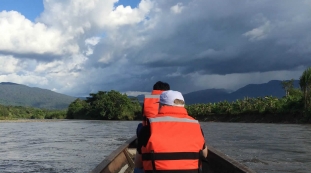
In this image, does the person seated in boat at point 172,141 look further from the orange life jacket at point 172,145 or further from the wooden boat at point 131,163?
the wooden boat at point 131,163

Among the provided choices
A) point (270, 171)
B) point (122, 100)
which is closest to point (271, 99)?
point (122, 100)

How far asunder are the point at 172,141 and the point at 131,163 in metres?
5.26

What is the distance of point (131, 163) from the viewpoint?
27.9 ft

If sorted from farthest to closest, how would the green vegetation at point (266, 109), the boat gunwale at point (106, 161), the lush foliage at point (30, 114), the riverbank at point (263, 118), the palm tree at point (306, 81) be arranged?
the lush foliage at point (30, 114) → the riverbank at point (263, 118) → the green vegetation at point (266, 109) → the palm tree at point (306, 81) → the boat gunwale at point (106, 161)

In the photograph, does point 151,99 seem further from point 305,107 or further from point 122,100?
point 122,100

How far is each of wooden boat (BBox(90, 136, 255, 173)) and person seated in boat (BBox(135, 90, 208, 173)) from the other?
203 centimetres

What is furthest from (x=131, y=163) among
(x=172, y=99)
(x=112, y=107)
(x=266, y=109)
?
(x=112, y=107)

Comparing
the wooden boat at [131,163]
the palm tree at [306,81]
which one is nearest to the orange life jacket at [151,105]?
the wooden boat at [131,163]

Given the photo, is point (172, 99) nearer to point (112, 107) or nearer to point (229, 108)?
point (229, 108)

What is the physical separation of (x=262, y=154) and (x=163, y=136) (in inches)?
532

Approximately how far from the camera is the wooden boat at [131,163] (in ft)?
Result: 19.1

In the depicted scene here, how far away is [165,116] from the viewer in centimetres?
355

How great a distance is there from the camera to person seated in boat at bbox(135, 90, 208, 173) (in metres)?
3.45

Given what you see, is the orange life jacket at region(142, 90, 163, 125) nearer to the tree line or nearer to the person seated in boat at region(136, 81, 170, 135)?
the person seated in boat at region(136, 81, 170, 135)
